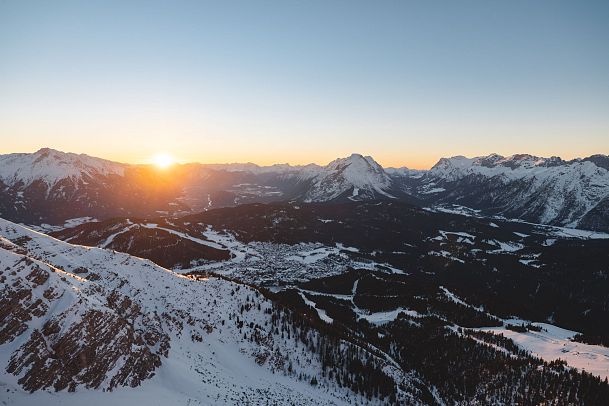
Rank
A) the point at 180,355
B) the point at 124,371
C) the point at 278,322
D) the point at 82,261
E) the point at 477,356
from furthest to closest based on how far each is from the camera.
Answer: the point at 477,356, the point at 278,322, the point at 82,261, the point at 180,355, the point at 124,371

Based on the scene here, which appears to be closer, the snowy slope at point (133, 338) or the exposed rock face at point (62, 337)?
the exposed rock face at point (62, 337)

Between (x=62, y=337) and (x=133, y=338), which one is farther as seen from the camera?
(x=133, y=338)

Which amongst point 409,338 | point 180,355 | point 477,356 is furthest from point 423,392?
point 180,355

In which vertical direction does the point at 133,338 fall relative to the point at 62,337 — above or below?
below

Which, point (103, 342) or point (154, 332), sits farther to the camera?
point (154, 332)

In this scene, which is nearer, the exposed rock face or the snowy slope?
the exposed rock face

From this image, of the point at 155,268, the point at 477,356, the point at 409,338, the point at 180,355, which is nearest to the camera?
the point at 180,355

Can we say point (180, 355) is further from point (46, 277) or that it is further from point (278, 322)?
point (278, 322)

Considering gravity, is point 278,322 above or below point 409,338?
above
